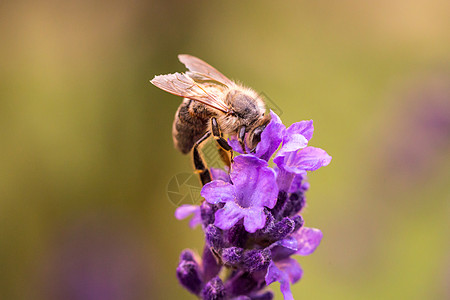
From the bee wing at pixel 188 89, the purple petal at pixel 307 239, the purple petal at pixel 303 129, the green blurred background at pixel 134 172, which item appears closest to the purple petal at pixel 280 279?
the purple petal at pixel 307 239

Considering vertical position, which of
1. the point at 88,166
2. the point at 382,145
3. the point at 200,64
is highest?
the point at 200,64

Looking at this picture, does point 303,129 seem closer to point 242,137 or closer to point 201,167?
point 242,137

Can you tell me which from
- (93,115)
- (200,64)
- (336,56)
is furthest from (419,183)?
(93,115)

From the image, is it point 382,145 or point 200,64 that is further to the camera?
point 382,145

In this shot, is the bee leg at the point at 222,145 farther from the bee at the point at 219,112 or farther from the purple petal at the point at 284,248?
the purple petal at the point at 284,248

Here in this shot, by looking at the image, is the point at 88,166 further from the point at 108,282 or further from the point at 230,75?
the point at 230,75

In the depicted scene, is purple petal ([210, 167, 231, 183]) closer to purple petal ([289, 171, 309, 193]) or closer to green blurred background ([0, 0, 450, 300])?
purple petal ([289, 171, 309, 193])
